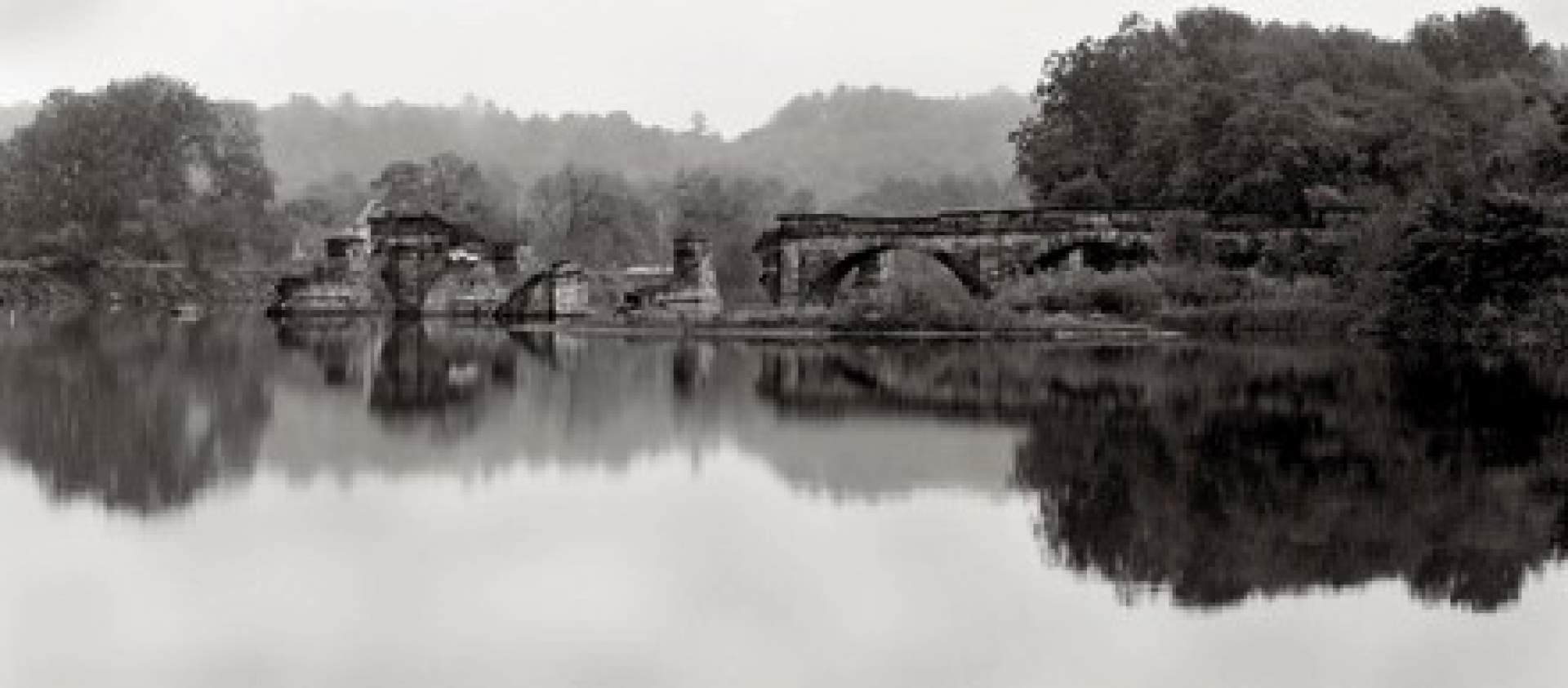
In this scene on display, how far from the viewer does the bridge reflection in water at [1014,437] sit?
530 inches

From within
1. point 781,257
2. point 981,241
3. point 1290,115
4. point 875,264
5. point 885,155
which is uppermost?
point 885,155

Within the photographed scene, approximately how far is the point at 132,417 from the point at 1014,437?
9.82 metres

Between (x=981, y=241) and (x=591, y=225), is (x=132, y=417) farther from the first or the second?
(x=591, y=225)

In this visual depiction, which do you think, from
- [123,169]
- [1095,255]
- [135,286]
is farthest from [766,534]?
[123,169]

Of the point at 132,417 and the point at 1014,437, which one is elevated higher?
the point at 132,417

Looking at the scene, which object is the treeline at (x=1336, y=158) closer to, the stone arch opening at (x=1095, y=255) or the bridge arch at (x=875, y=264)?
the stone arch opening at (x=1095, y=255)

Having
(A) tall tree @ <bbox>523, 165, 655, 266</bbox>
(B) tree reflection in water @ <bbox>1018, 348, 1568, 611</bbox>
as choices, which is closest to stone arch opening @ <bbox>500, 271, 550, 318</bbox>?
(B) tree reflection in water @ <bbox>1018, 348, 1568, 611</bbox>

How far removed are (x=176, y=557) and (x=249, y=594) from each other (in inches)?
54.2

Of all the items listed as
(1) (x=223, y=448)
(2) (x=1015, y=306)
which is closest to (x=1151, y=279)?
(2) (x=1015, y=306)

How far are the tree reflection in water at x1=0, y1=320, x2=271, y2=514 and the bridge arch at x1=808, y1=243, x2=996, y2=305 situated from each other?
2580 centimetres

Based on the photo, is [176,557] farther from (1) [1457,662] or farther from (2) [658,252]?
(2) [658,252]

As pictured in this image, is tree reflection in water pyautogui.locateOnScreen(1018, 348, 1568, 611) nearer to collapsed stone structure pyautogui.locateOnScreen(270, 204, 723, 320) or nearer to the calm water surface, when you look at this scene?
the calm water surface

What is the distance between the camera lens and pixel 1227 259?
58000 mm

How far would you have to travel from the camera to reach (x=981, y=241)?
2381 inches
